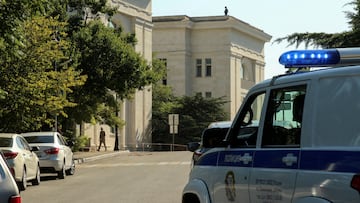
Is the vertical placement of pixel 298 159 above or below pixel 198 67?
below

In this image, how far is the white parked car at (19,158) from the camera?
17.5 meters

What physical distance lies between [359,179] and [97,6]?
116 feet

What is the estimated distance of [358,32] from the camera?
13.6 meters

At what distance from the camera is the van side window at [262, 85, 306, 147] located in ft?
19.2

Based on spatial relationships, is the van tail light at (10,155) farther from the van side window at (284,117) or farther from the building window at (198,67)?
the building window at (198,67)

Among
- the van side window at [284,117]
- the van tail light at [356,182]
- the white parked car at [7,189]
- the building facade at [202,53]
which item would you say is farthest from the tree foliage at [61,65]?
the building facade at [202,53]

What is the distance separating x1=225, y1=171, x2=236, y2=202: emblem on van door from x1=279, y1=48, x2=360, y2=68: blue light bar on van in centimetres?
124

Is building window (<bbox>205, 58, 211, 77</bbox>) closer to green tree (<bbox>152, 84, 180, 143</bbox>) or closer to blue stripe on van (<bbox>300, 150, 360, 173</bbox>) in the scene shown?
green tree (<bbox>152, 84, 180, 143</bbox>)

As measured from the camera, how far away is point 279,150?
5.96 m

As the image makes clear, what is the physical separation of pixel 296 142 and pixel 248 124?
4.01 feet

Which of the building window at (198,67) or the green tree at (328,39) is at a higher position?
the building window at (198,67)

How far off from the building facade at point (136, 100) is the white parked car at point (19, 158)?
37465 millimetres

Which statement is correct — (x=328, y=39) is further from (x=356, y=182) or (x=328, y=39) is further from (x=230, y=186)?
(x=356, y=182)

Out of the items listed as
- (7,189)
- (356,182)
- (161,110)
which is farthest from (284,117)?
(161,110)
